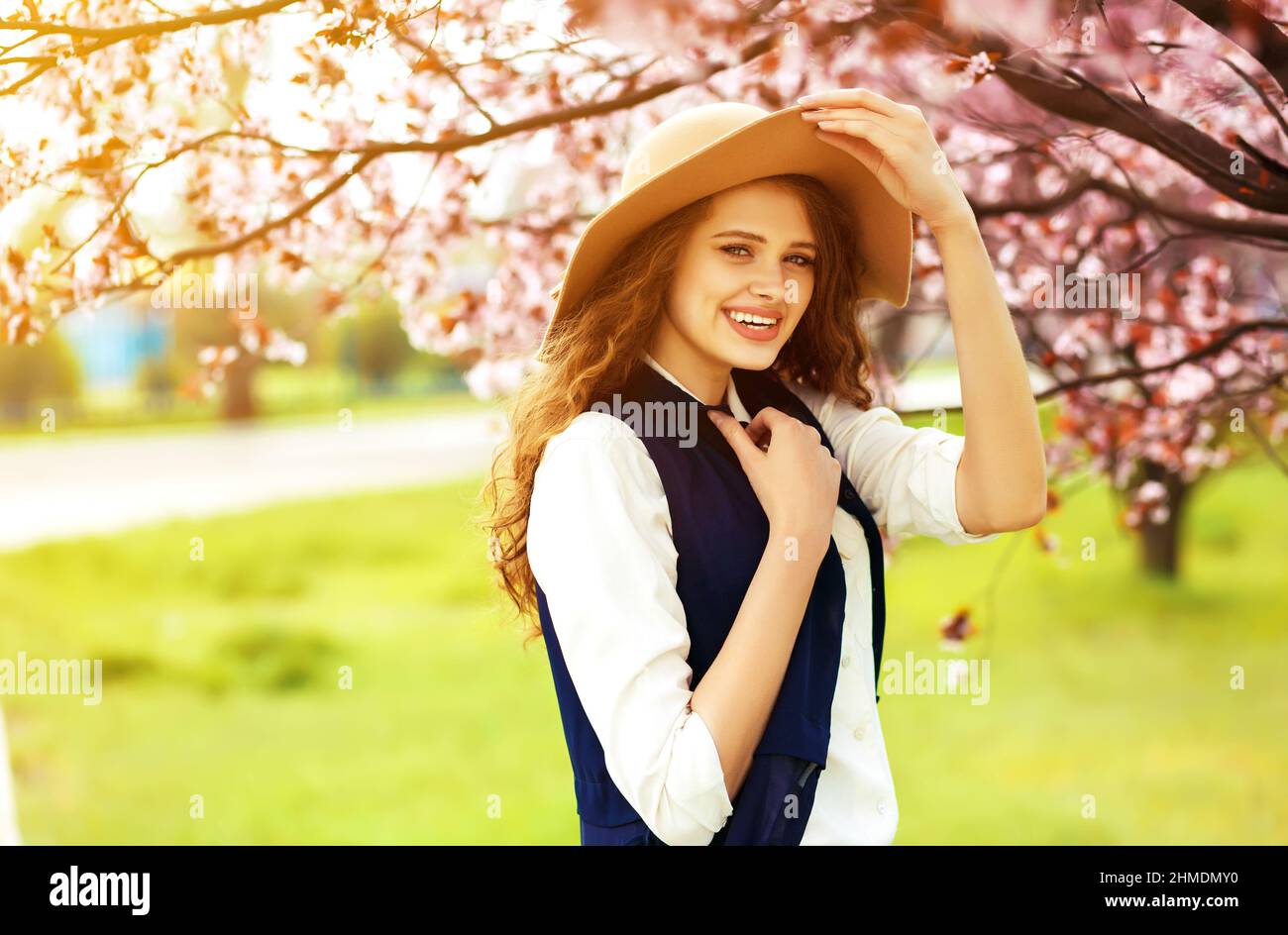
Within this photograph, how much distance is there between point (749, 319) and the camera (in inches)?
64.0

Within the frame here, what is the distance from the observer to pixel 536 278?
386 centimetres

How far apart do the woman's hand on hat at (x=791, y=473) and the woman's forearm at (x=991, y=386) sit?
203 mm

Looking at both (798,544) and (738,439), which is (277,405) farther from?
(798,544)

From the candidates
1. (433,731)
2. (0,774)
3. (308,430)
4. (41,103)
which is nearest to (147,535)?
(308,430)

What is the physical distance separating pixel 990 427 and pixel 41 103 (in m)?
2.19

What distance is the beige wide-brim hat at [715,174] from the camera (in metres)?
1.57

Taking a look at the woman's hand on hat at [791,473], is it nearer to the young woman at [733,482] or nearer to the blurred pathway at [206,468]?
the young woman at [733,482]

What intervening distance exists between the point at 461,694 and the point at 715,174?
948 centimetres

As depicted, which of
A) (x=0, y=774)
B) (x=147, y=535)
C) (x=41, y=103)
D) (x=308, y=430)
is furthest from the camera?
(x=308, y=430)

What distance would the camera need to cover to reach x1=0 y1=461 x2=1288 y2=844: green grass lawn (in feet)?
25.3

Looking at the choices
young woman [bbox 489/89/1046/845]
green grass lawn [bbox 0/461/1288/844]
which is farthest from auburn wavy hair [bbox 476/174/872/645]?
green grass lawn [bbox 0/461/1288/844]

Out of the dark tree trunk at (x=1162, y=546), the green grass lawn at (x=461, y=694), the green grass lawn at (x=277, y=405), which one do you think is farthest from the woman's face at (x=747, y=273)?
the green grass lawn at (x=277, y=405)

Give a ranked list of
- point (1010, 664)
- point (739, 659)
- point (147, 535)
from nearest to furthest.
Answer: point (739, 659) < point (1010, 664) < point (147, 535)
